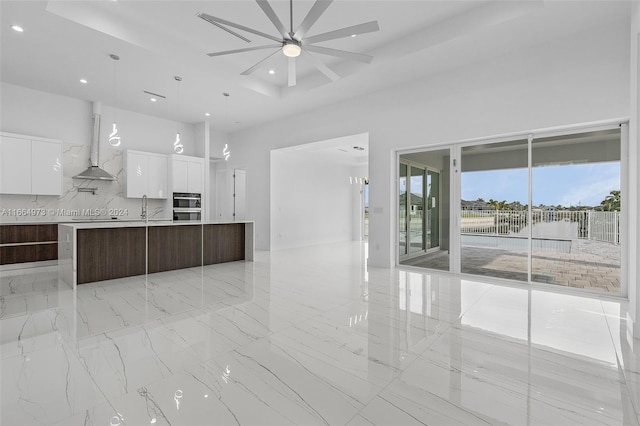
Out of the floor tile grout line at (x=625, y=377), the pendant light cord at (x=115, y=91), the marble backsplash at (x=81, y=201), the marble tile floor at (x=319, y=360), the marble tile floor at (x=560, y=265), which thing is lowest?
the floor tile grout line at (x=625, y=377)

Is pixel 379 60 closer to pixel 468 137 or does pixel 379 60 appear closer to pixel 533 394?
pixel 468 137

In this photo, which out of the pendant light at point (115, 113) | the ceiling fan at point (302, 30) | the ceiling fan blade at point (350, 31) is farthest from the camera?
the pendant light at point (115, 113)

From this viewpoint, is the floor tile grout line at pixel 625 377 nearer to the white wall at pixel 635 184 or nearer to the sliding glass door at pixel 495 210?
the white wall at pixel 635 184

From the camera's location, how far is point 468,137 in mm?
4801

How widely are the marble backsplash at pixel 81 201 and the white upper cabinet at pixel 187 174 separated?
1.78 ft

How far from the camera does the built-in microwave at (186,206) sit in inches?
292

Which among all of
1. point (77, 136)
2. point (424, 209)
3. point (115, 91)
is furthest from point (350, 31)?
point (77, 136)

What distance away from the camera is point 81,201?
640 centimetres

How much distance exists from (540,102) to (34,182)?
27.8 ft

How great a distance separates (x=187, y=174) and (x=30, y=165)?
9.33 feet

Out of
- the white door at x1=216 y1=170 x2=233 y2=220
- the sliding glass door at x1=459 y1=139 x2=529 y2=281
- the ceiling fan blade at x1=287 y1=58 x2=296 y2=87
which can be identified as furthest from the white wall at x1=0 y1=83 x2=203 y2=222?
the sliding glass door at x1=459 y1=139 x2=529 y2=281

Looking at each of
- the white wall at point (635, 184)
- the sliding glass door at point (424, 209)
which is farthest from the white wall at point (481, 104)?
the white wall at point (635, 184)

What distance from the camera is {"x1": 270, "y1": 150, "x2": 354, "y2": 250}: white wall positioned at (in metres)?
8.34

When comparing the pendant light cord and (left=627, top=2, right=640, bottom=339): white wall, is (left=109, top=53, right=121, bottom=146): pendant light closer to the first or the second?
the pendant light cord
